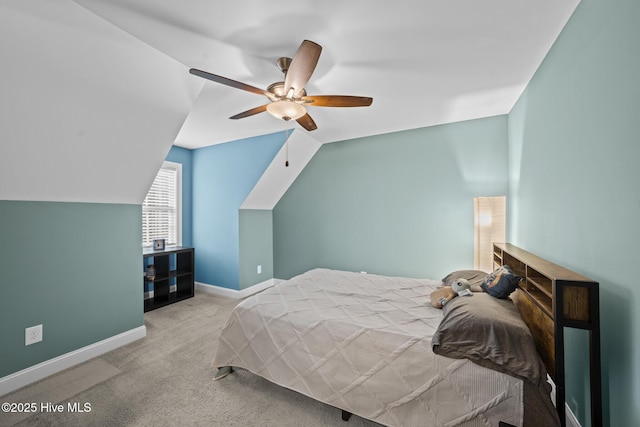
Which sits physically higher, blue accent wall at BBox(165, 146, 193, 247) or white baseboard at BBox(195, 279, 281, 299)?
blue accent wall at BBox(165, 146, 193, 247)

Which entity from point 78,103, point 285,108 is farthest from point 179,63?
point 285,108

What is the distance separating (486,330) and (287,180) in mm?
3563

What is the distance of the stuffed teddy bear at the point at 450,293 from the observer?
73.2 inches

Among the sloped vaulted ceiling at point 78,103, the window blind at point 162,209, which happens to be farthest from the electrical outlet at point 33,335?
the window blind at point 162,209

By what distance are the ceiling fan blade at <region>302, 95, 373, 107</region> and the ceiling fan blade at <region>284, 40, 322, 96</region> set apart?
0.52 ft

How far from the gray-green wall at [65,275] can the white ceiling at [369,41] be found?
1.52 m

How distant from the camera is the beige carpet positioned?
1.66 metres

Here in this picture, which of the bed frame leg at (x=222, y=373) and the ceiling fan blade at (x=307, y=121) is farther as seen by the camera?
the ceiling fan blade at (x=307, y=121)

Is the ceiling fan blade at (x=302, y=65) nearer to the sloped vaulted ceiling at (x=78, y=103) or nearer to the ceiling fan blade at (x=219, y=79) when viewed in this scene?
the ceiling fan blade at (x=219, y=79)

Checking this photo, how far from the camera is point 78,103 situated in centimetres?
185

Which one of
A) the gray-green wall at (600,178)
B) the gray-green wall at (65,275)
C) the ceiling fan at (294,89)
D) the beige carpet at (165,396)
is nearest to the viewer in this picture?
the gray-green wall at (600,178)

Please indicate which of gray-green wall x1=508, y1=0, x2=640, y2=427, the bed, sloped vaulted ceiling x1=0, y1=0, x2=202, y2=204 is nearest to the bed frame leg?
the bed

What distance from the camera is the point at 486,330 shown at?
1351 mm

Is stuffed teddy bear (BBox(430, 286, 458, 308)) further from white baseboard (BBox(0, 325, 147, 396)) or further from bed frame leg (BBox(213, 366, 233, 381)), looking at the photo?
white baseboard (BBox(0, 325, 147, 396))
